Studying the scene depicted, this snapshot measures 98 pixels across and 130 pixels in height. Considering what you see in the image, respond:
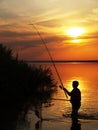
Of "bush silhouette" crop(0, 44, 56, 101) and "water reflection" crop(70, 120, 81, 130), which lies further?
"bush silhouette" crop(0, 44, 56, 101)

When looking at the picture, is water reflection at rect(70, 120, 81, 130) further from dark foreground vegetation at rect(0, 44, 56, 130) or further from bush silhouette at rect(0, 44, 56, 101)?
bush silhouette at rect(0, 44, 56, 101)

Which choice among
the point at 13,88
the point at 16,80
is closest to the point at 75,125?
the point at 13,88

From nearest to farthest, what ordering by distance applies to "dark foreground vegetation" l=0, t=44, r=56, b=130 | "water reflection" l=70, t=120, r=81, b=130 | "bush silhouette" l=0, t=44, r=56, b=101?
"water reflection" l=70, t=120, r=81, b=130, "dark foreground vegetation" l=0, t=44, r=56, b=130, "bush silhouette" l=0, t=44, r=56, b=101

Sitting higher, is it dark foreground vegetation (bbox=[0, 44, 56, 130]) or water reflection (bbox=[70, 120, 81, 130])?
dark foreground vegetation (bbox=[0, 44, 56, 130])

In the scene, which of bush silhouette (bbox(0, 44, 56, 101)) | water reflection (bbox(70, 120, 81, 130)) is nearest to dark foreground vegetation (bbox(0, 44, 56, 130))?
bush silhouette (bbox(0, 44, 56, 101))

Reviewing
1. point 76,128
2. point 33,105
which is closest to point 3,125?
point 76,128

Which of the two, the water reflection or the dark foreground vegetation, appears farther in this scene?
the dark foreground vegetation

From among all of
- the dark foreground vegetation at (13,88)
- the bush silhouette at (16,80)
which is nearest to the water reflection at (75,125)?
the dark foreground vegetation at (13,88)

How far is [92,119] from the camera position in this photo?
1633cm

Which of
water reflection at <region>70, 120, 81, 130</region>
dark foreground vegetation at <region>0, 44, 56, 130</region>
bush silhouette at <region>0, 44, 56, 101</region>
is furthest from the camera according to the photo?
bush silhouette at <region>0, 44, 56, 101</region>

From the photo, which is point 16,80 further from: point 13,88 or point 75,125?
point 75,125

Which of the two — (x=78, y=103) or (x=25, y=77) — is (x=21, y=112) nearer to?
(x=78, y=103)

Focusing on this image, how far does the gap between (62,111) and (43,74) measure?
10.9 m

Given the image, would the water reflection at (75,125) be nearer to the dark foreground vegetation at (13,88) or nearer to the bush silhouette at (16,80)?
the dark foreground vegetation at (13,88)
